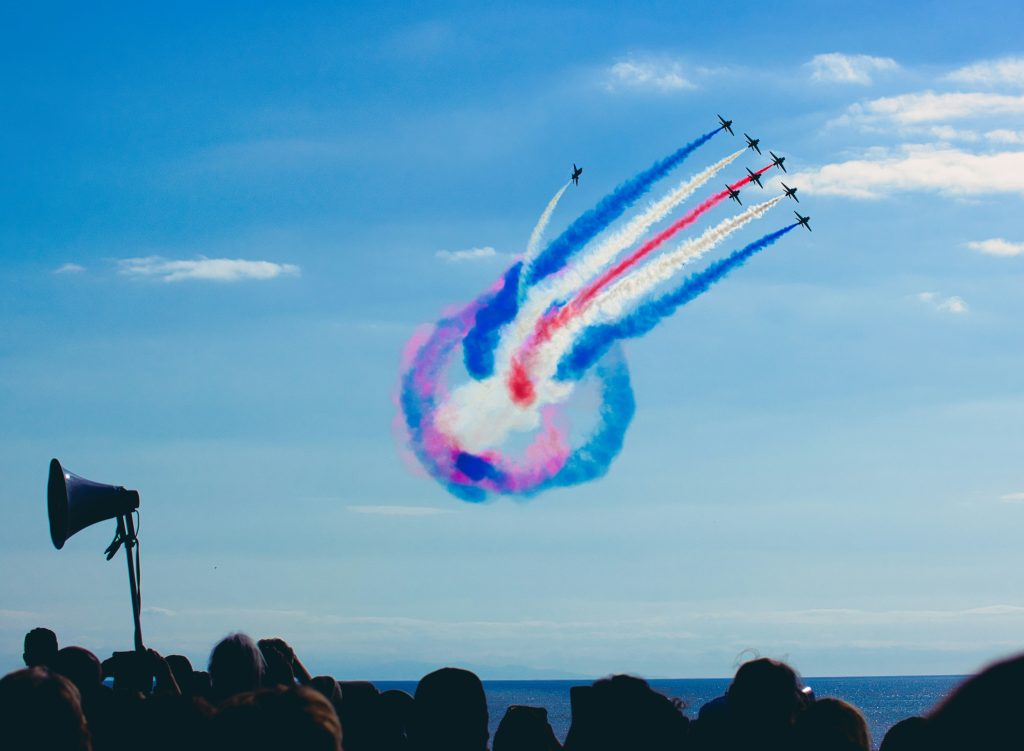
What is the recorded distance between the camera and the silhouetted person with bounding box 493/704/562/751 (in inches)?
361

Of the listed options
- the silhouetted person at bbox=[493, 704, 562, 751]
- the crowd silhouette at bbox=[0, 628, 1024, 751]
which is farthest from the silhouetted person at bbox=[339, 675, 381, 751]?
the silhouetted person at bbox=[493, 704, 562, 751]

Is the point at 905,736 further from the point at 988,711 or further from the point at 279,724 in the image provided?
the point at 988,711

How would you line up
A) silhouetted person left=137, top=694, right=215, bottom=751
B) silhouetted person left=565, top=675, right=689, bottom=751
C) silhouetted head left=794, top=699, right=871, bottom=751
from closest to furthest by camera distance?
1. silhouetted person left=137, top=694, right=215, bottom=751
2. silhouetted head left=794, top=699, right=871, bottom=751
3. silhouetted person left=565, top=675, right=689, bottom=751

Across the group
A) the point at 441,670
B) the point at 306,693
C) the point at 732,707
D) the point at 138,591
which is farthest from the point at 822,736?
the point at 138,591

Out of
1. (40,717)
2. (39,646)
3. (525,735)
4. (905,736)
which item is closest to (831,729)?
(905,736)

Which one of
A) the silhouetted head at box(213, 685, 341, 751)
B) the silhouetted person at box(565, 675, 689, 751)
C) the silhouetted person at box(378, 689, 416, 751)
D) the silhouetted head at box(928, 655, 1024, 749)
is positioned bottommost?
the silhouetted person at box(378, 689, 416, 751)

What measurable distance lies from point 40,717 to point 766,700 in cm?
483

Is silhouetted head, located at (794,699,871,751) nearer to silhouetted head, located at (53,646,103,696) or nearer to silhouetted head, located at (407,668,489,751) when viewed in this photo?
silhouetted head, located at (407,668,489,751)

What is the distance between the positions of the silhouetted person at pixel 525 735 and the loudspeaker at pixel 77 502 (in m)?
5.98

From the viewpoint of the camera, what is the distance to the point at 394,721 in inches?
419

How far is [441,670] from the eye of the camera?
8.31 meters

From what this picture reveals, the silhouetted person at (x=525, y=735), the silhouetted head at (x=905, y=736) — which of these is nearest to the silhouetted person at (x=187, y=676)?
the silhouetted person at (x=525, y=735)

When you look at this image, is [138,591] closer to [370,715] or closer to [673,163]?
[370,715]

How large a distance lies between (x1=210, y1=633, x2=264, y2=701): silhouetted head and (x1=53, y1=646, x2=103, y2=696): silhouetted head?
1.97 meters
